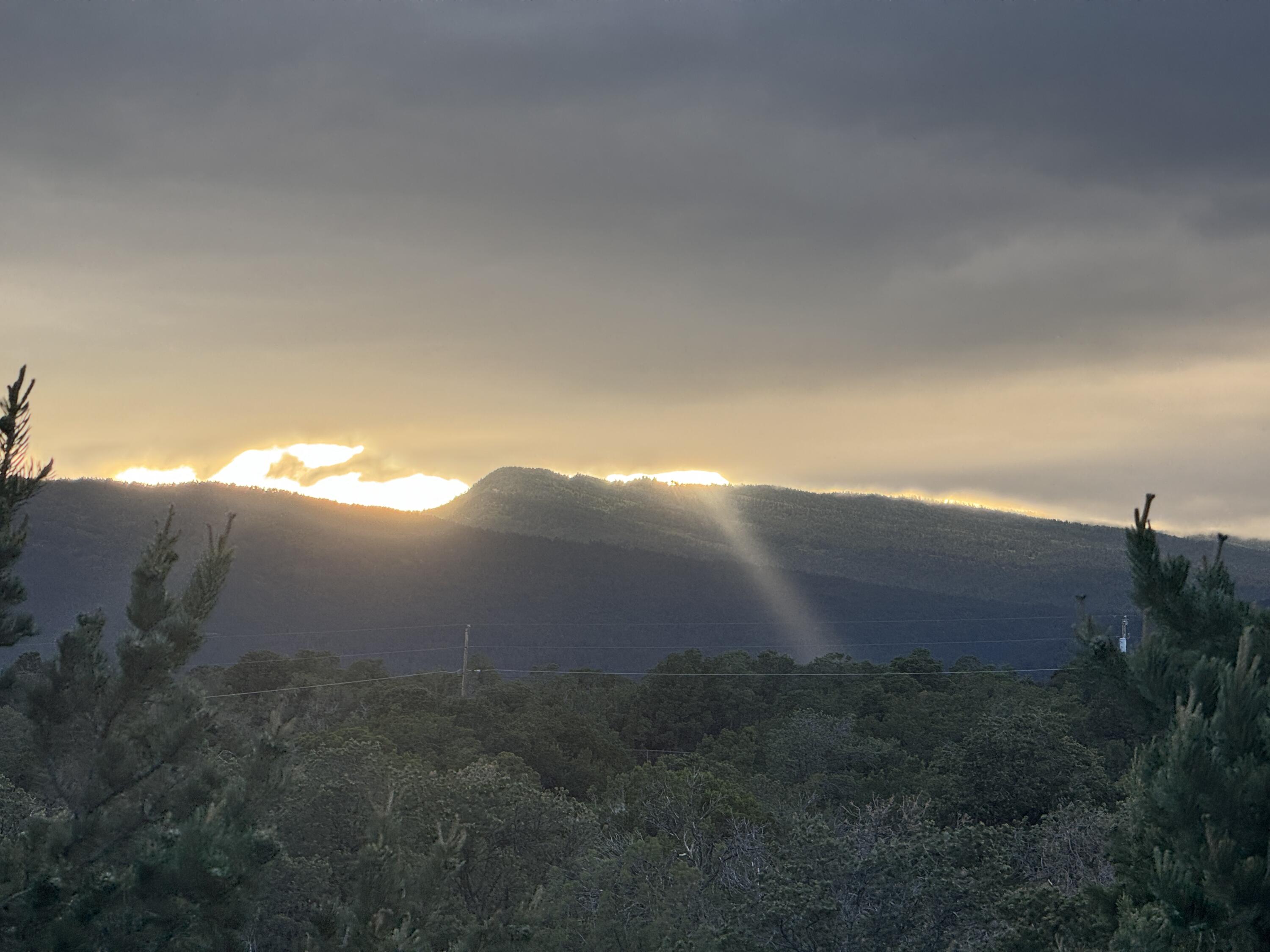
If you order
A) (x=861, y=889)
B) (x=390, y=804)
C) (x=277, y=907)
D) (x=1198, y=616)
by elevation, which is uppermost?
(x=1198, y=616)

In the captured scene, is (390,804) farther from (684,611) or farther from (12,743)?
(684,611)

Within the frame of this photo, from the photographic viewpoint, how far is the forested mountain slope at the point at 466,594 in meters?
92.4

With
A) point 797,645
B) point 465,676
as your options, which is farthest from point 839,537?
point 465,676

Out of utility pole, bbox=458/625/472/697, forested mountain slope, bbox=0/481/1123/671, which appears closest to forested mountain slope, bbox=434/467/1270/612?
forested mountain slope, bbox=0/481/1123/671

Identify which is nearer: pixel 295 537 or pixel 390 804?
pixel 390 804

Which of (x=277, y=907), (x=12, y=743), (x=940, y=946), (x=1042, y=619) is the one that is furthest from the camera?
(x=1042, y=619)

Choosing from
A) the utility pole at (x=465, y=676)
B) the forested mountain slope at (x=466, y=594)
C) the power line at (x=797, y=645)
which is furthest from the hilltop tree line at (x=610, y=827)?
the forested mountain slope at (x=466, y=594)

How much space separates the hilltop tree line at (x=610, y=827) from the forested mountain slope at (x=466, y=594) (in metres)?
57.5

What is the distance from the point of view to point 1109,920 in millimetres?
14188

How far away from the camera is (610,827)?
89.2ft

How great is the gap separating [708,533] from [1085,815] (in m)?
83.0

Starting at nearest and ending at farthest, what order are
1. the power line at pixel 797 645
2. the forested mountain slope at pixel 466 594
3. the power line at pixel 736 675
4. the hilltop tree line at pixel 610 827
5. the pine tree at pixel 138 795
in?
1. the hilltop tree line at pixel 610 827
2. the pine tree at pixel 138 795
3. the power line at pixel 736 675
4. the power line at pixel 797 645
5. the forested mountain slope at pixel 466 594

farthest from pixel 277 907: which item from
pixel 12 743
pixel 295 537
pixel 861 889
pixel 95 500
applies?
pixel 95 500

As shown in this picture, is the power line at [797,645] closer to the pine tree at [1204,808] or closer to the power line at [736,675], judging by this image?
the power line at [736,675]
